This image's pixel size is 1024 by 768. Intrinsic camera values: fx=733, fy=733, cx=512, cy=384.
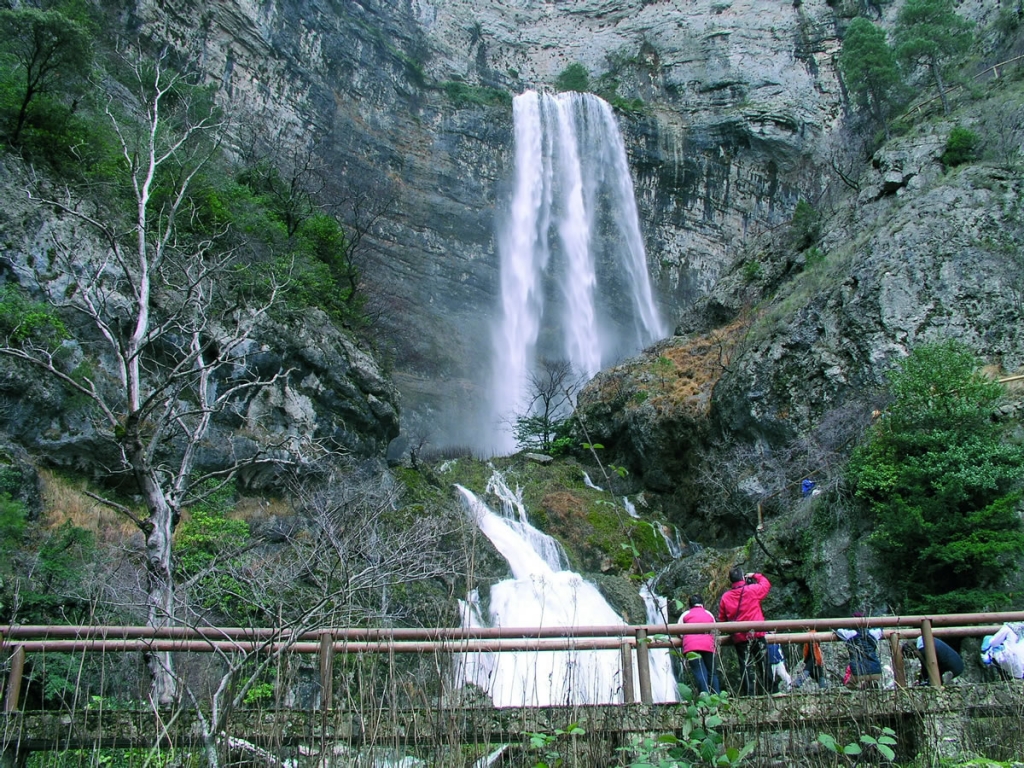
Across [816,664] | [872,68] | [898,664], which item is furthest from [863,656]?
[872,68]

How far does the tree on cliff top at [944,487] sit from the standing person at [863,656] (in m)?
5.63

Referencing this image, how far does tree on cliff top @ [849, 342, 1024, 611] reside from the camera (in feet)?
36.5

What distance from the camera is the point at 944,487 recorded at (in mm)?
11688

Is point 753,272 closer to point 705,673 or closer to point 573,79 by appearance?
point 705,673

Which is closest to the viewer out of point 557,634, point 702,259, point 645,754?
point 645,754

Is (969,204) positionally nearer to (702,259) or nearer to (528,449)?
(528,449)

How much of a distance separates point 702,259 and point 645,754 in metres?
42.0

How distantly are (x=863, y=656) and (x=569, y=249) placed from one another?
122 feet

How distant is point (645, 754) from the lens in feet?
12.2

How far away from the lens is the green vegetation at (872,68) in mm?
29375

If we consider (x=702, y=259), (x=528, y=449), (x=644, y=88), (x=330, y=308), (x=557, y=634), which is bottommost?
(x=557, y=634)

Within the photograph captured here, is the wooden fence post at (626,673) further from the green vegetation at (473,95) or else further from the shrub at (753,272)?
the green vegetation at (473,95)

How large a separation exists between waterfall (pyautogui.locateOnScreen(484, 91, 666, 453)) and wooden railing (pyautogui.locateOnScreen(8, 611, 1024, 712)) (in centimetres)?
3218

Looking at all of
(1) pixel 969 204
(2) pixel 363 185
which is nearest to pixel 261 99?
(2) pixel 363 185
